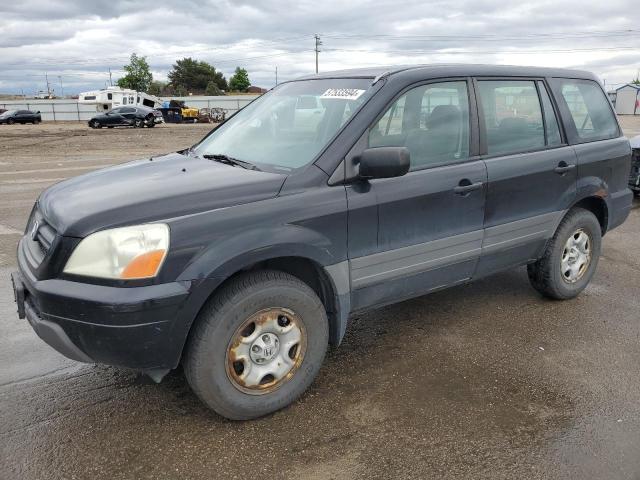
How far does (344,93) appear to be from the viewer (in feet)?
11.8

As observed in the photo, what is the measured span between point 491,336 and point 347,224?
1.67 m

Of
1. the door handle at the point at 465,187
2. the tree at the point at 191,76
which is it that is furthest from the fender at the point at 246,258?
the tree at the point at 191,76

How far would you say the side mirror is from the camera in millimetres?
3055

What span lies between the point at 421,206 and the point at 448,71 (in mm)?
986

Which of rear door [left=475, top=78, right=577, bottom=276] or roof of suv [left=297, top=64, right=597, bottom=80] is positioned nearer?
roof of suv [left=297, top=64, right=597, bottom=80]

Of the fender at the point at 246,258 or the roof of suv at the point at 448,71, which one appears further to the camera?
the roof of suv at the point at 448,71

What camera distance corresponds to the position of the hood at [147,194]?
2701 millimetres

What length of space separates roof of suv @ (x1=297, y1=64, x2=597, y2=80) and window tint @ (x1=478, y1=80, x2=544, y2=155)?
78 mm

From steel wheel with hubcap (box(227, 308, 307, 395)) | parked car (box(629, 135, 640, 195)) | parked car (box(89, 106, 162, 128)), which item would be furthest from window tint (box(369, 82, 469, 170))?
parked car (box(89, 106, 162, 128))

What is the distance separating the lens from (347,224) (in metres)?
3.16

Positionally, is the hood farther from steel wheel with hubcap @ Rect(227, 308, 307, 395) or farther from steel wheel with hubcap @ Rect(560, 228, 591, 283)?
steel wheel with hubcap @ Rect(560, 228, 591, 283)

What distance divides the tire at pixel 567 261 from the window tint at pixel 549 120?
0.62 meters

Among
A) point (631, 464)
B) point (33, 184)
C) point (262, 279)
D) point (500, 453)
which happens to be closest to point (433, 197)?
point (262, 279)

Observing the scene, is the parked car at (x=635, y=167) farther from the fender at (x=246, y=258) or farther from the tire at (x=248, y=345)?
the tire at (x=248, y=345)
